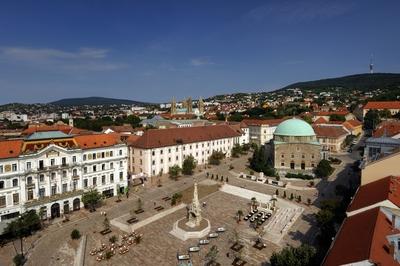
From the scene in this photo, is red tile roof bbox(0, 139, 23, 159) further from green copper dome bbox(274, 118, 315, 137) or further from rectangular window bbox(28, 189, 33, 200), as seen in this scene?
green copper dome bbox(274, 118, 315, 137)

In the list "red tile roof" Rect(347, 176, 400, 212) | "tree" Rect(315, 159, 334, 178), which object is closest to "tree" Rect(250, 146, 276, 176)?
"tree" Rect(315, 159, 334, 178)

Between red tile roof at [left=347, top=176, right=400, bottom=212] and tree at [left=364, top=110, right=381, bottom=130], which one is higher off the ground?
tree at [left=364, top=110, right=381, bottom=130]

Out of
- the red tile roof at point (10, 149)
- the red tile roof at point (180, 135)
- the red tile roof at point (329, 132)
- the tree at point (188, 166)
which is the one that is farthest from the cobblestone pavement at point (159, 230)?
the red tile roof at point (329, 132)

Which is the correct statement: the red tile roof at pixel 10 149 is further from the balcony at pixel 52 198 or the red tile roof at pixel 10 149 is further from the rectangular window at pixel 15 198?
the balcony at pixel 52 198

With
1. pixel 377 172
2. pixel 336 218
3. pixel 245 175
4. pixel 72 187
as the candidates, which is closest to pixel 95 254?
pixel 72 187

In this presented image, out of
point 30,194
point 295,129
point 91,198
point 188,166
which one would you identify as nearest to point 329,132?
point 295,129

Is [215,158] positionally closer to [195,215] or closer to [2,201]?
[195,215]

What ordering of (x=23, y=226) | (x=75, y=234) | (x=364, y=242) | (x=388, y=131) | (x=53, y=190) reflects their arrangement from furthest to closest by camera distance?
1. (x=388, y=131)
2. (x=53, y=190)
3. (x=75, y=234)
4. (x=23, y=226)
5. (x=364, y=242)
